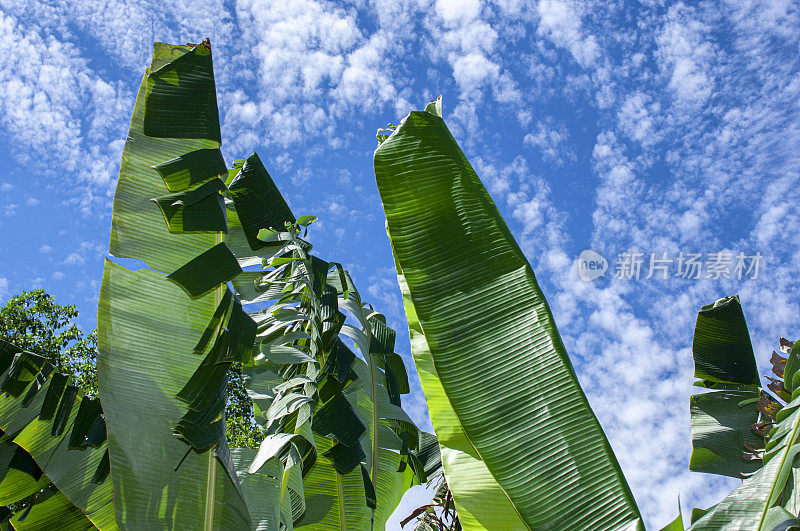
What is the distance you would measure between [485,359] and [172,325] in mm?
1738

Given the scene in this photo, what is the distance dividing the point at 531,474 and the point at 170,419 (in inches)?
70.6

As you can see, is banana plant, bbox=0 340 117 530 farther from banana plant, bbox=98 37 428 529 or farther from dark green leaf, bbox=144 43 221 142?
dark green leaf, bbox=144 43 221 142

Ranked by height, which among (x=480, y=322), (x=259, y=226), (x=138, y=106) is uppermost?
(x=138, y=106)

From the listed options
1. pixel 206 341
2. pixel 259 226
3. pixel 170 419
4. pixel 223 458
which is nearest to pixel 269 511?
pixel 223 458

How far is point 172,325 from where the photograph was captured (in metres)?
2.87

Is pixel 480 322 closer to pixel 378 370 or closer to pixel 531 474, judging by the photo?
pixel 531 474

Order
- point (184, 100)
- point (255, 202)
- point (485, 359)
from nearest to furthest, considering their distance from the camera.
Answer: point (485, 359) → point (184, 100) → point (255, 202)

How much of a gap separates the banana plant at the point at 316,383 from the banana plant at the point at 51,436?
0.96 metres

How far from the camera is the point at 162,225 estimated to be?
302 centimetres

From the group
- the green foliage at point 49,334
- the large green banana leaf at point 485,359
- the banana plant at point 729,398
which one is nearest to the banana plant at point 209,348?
the large green banana leaf at point 485,359

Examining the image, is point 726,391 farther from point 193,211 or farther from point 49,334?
point 49,334

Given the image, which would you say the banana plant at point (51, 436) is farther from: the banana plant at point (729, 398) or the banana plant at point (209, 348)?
the banana plant at point (729, 398)

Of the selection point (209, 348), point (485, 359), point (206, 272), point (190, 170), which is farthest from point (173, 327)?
point (485, 359)

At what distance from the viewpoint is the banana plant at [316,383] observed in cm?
258
